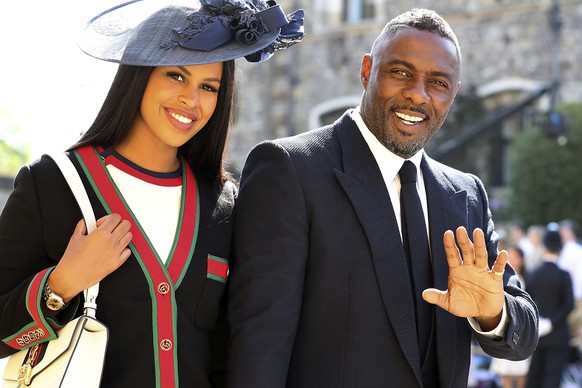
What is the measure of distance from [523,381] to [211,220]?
7.33m

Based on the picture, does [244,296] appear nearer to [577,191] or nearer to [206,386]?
[206,386]

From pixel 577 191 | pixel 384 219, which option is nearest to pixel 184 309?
pixel 384 219

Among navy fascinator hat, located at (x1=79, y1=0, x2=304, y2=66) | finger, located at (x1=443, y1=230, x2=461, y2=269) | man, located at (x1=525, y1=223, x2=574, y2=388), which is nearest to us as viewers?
finger, located at (x1=443, y1=230, x2=461, y2=269)

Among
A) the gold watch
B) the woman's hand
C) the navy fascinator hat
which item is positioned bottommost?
the gold watch

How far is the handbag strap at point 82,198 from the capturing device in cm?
310

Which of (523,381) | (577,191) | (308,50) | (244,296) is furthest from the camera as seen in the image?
(308,50)

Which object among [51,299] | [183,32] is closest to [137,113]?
[183,32]

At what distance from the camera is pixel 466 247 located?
3221 mm

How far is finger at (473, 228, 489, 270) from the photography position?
3.20 m

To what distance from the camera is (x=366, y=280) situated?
3.32 metres

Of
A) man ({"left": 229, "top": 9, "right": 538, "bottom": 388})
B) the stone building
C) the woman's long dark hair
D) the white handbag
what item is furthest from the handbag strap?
the stone building

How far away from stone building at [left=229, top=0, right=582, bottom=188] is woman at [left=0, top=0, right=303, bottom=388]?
39.7 ft

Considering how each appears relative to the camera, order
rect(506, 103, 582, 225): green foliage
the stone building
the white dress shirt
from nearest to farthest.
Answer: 1. the white dress shirt
2. rect(506, 103, 582, 225): green foliage
3. the stone building

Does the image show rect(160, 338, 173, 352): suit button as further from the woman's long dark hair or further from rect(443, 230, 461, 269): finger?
rect(443, 230, 461, 269): finger
